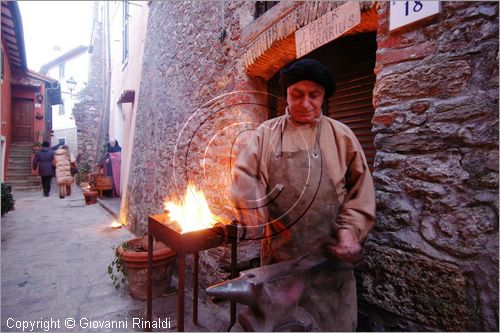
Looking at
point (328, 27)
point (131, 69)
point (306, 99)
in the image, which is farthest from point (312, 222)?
point (131, 69)

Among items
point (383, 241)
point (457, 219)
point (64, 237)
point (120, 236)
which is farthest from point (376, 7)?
point (64, 237)

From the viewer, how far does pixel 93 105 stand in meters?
17.4

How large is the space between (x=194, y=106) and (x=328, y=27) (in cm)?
235

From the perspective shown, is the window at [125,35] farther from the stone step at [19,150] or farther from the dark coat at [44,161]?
the stone step at [19,150]

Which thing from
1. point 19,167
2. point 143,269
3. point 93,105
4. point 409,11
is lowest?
point 143,269

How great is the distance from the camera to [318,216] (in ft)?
5.10

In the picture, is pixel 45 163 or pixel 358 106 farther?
pixel 45 163

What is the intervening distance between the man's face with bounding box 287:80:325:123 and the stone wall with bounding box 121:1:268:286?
44.2 inches

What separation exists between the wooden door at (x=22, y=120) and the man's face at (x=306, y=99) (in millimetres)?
18464

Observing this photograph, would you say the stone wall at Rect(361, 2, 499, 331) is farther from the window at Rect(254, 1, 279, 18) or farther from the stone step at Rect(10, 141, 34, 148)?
the stone step at Rect(10, 141, 34, 148)

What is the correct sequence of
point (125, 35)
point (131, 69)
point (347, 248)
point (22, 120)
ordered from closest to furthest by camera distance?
point (347, 248), point (131, 69), point (125, 35), point (22, 120)

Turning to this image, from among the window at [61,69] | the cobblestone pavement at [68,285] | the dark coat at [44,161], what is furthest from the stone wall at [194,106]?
the window at [61,69]

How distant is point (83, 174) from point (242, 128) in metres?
15.2

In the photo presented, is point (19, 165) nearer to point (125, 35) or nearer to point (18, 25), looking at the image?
point (18, 25)
